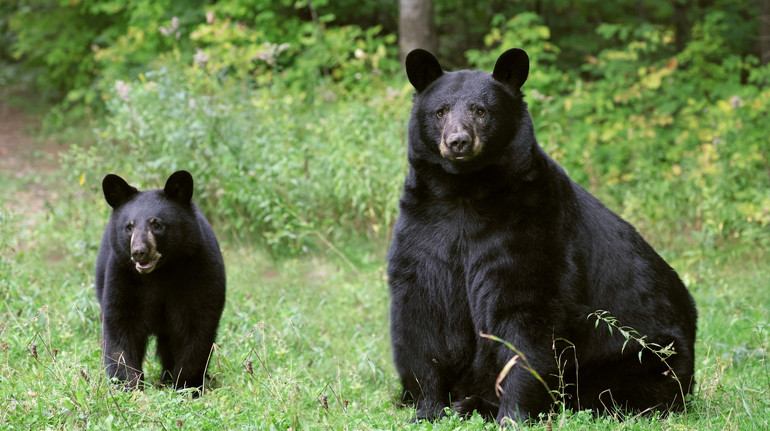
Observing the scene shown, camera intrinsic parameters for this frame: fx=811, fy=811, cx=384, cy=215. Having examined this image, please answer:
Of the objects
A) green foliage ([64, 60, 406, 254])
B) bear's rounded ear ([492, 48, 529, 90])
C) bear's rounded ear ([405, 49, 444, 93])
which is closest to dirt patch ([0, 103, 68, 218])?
green foliage ([64, 60, 406, 254])

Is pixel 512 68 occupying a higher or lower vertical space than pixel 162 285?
higher

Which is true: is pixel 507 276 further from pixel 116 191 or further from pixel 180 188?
pixel 116 191

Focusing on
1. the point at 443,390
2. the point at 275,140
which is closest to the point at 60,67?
the point at 275,140

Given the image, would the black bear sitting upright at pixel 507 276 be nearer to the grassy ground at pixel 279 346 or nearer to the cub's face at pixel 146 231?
the grassy ground at pixel 279 346

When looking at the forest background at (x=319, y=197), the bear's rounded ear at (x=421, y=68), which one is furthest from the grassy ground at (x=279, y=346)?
the bear's rounded ear at (x=421, y=68)

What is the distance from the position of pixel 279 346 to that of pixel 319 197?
128 inches

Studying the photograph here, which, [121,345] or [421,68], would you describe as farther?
[121,345]

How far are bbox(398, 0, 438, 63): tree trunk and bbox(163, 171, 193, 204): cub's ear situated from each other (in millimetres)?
6656

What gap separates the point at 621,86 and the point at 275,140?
220 inches

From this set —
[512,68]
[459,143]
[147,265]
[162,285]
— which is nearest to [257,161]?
[162,285]

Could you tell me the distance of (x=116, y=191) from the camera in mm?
4504

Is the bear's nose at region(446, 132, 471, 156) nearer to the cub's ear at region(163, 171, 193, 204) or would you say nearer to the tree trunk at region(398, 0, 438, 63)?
the cub's ear at region(163, 171, 193, 204)

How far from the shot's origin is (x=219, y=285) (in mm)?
4531

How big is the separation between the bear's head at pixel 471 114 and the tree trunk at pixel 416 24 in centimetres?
720
